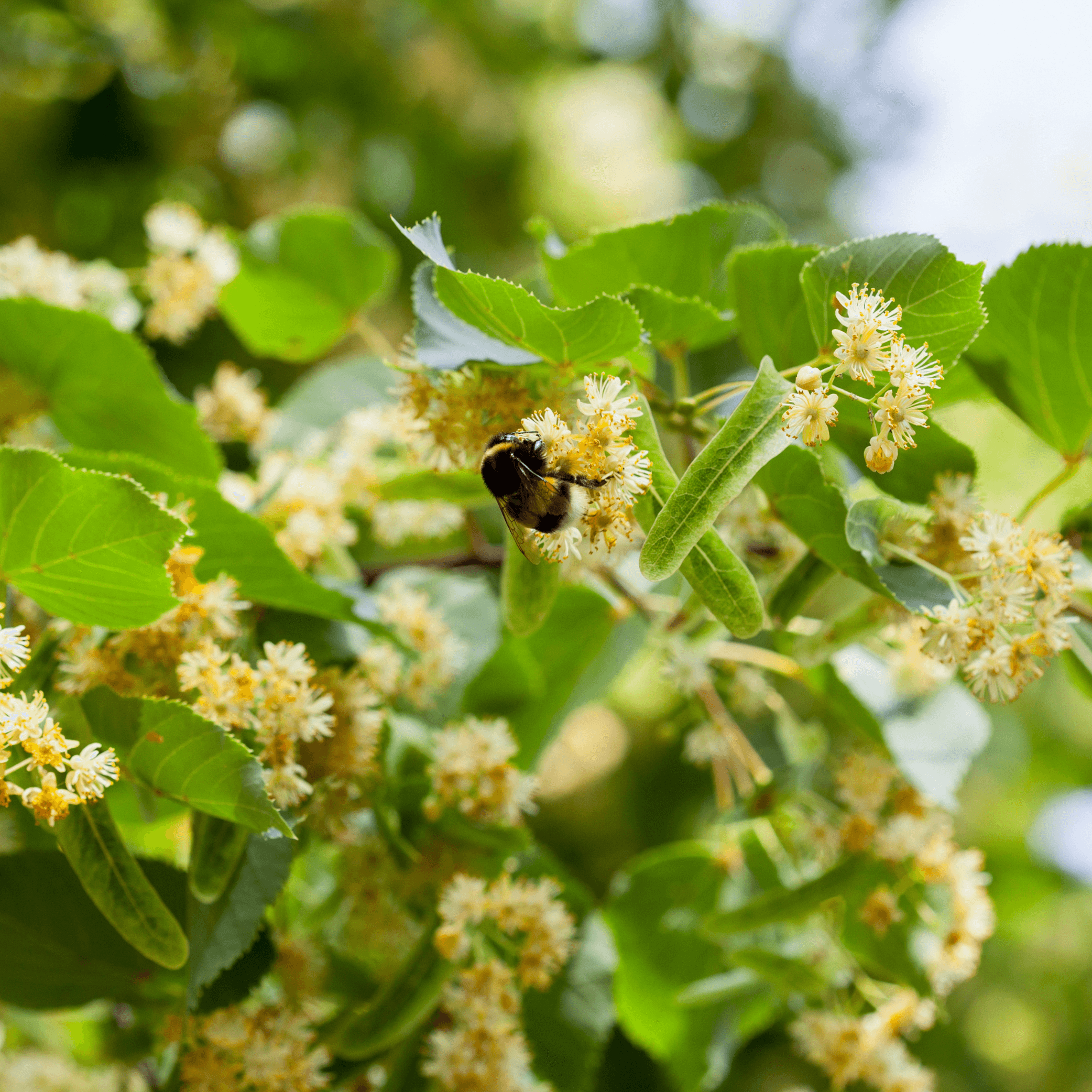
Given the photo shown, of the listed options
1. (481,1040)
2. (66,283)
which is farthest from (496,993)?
(66,283)

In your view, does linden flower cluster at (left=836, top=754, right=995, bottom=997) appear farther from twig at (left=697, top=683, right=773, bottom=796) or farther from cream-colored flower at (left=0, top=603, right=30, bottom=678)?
cream-colored flower at (left=0, top=603, right=30, bottom=678)

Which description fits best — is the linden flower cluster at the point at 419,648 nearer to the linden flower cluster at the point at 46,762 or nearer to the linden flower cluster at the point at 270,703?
the linden flower cluster at the point at 270,703

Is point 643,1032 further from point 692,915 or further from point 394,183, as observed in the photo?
point 394,183

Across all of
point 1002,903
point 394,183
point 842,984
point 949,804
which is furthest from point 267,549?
point 394,183

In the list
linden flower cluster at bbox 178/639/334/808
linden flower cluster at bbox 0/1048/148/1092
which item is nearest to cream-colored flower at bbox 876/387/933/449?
linden flower cluster at bbox 178/639/334/808

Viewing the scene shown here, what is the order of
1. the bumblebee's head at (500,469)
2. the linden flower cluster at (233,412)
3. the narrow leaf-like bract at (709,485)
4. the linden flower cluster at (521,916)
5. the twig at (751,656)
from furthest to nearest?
the linden flower cluster at (233,412) → the twig at (751,656) → the linden flower cluster at (521,916) → the bumblebee's head at (500,469) → the narrow leaf-like bract at (709,485)

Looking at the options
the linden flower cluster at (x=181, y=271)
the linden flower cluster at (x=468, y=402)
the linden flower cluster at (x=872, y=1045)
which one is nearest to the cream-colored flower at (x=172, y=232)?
the linden flower cluster at (x=181, y=271)

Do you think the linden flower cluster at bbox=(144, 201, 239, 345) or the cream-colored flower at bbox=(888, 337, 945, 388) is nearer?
the cream-colored flower at bbox=(888, 337, 945, 388)
